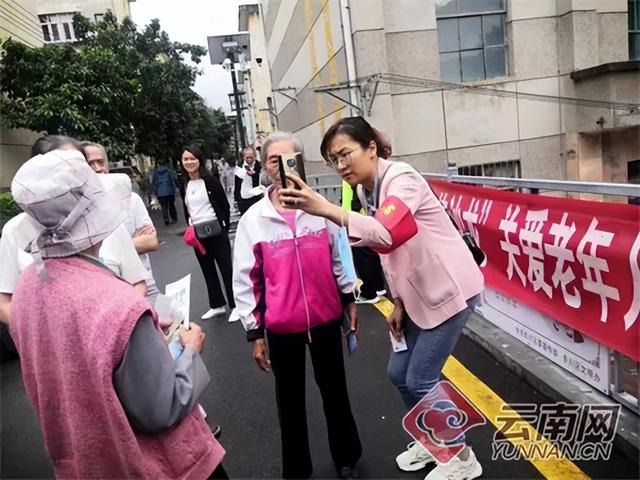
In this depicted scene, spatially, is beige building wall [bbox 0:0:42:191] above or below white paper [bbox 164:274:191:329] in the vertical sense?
above

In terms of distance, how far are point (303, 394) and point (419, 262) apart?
91 cm

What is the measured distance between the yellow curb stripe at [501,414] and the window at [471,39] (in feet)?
24.7

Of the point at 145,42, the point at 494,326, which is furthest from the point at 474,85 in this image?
the point at 145,42

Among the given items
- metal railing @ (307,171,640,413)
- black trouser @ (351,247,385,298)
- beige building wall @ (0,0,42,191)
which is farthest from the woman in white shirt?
beige building wall @ (0,0,42,191)

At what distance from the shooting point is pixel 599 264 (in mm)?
2564

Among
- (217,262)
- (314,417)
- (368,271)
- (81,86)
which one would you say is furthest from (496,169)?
(81,86)

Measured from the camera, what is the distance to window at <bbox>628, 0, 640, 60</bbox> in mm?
9688

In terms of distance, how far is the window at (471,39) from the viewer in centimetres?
923

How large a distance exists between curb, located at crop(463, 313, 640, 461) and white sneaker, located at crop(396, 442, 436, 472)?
3.11 ft

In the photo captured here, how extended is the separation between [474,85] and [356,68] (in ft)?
8.14

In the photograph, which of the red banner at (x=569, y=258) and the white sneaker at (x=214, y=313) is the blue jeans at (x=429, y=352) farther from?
the white sneaker at (x=214, y=313)

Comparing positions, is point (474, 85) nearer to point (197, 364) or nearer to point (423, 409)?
point (423, 409)

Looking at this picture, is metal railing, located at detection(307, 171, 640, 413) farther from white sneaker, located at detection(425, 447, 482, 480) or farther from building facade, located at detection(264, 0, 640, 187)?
building facade, located at detection(264, 0, 640, 187)

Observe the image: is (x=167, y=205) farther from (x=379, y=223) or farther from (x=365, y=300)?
(x=379, y=223)
